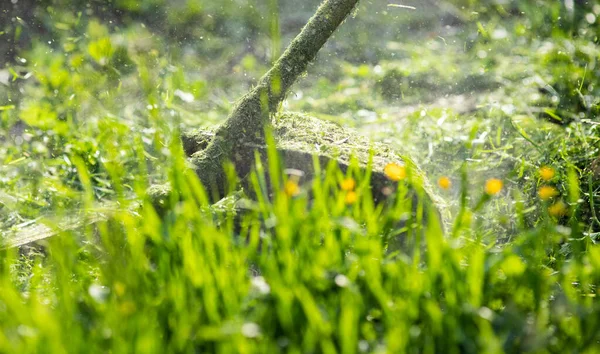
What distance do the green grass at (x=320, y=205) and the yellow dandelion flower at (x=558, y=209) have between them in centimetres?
1

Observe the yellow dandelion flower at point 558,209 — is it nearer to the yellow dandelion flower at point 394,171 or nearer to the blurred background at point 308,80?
the blurred background at point 308,80

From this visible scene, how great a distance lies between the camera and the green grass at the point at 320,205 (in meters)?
1.47

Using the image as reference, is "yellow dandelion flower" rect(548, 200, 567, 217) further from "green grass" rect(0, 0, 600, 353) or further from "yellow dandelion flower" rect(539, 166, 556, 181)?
"yellow dandelion flower" rect(539, 166, 556, 181)

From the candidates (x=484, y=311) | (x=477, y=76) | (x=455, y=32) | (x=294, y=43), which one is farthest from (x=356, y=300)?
(x=455, y=32)

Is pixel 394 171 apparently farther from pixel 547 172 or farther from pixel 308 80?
pixel 308 80

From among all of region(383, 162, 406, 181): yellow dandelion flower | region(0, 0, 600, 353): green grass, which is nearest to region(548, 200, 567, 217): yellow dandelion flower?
region(0, 0, 600, 353): green grass

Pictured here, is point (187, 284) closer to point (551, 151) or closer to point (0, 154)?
point (551, 151)

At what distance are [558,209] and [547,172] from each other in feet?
0.61

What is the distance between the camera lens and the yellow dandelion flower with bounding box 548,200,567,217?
2959 millimetres

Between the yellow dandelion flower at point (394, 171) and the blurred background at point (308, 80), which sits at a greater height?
the yellow dandelion flower at point (394, 171)

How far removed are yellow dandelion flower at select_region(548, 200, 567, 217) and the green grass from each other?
0.01 metres

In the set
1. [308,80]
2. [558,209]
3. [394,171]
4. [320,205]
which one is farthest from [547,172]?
[308,80]

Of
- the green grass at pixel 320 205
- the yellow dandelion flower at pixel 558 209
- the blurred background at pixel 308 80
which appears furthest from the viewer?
the blurred background at pixel 308 80

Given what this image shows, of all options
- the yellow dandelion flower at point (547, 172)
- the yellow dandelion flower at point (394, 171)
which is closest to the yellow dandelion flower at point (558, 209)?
the yellow dandelion flower at point (547, 172)
